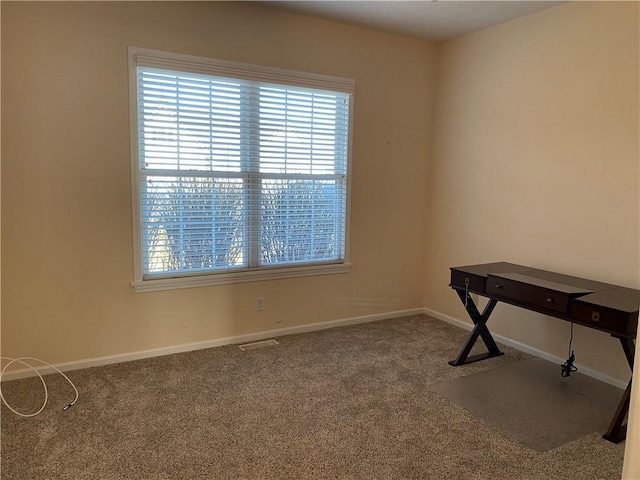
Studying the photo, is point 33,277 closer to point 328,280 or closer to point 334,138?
point 328,280

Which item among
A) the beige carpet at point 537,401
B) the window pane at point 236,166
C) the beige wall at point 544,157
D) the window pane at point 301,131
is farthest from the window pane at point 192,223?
the beige wall at point 544,157

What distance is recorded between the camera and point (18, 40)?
9.00 feet

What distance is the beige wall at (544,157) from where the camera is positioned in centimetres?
295

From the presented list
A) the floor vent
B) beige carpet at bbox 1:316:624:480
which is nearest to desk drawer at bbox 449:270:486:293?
beige carpet at bbox 1:316:624:480

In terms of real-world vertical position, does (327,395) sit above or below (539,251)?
below

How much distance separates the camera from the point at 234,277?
141 inches

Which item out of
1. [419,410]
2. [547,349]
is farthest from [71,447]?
[547,349]

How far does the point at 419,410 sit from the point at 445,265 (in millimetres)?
1967

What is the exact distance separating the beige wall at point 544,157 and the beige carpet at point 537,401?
26 centimetres

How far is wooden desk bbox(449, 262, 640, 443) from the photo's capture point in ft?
7.75

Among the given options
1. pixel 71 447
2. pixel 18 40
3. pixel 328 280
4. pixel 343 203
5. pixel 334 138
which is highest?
pixel 18 40

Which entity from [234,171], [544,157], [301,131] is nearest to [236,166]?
[234,171]

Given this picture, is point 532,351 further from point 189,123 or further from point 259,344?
point 189,123

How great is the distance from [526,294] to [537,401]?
65 centimetres
